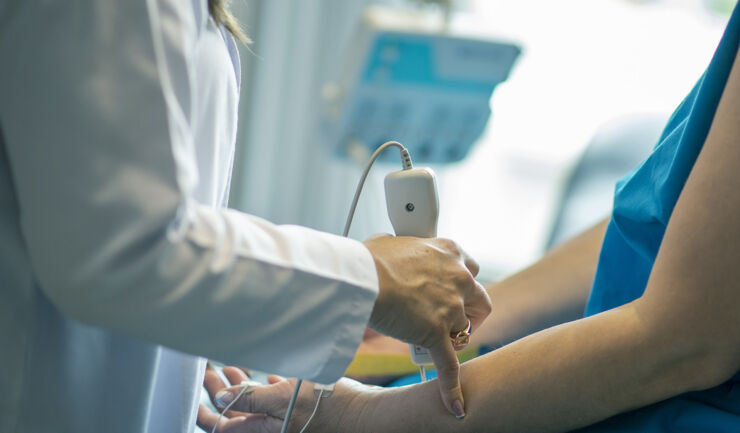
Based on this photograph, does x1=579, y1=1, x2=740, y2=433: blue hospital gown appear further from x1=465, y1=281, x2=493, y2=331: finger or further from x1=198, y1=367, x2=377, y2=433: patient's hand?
x1=198, y1=367, x2=377, y2=433: patient's hand

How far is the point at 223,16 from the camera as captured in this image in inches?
34.5

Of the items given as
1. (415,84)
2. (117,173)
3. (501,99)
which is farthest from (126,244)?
(501,99)

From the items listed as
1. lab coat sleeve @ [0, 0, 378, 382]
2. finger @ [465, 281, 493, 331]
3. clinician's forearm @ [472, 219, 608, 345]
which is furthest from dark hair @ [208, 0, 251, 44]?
clinician's forearm @ [472, 219, 608, 345]

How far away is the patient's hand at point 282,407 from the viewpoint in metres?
0.92

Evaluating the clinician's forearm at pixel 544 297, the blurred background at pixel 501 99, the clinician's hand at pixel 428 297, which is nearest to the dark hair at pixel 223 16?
the clinician's hand at pixel 428 297

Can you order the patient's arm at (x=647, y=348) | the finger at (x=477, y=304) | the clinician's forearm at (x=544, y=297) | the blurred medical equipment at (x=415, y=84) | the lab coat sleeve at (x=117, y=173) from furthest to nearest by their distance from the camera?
1. the blurred medical equipment at (x=415, y=84)
2. the clinician's forearm at (x=544, y=297)
3. the finger at (x=477, y=304)
4. the patient's arm at (x=647, y=348)
5. the lab coat sleeve at (x=117, y=173)

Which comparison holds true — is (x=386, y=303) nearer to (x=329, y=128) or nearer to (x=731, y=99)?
(x=731, y=99)

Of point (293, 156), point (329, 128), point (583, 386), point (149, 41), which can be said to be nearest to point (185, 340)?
point (149, 41)

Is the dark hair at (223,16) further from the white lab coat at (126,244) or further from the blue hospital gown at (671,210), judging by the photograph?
the blue hospital gown at (671,210)

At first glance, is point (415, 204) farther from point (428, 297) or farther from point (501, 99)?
point (501, 99)

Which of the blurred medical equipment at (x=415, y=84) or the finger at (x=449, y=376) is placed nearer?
the finger at (x=449, y=376)

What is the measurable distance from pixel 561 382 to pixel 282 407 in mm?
321

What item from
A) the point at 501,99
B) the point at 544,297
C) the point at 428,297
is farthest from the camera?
the point at 501,99

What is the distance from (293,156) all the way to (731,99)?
8.67ft
